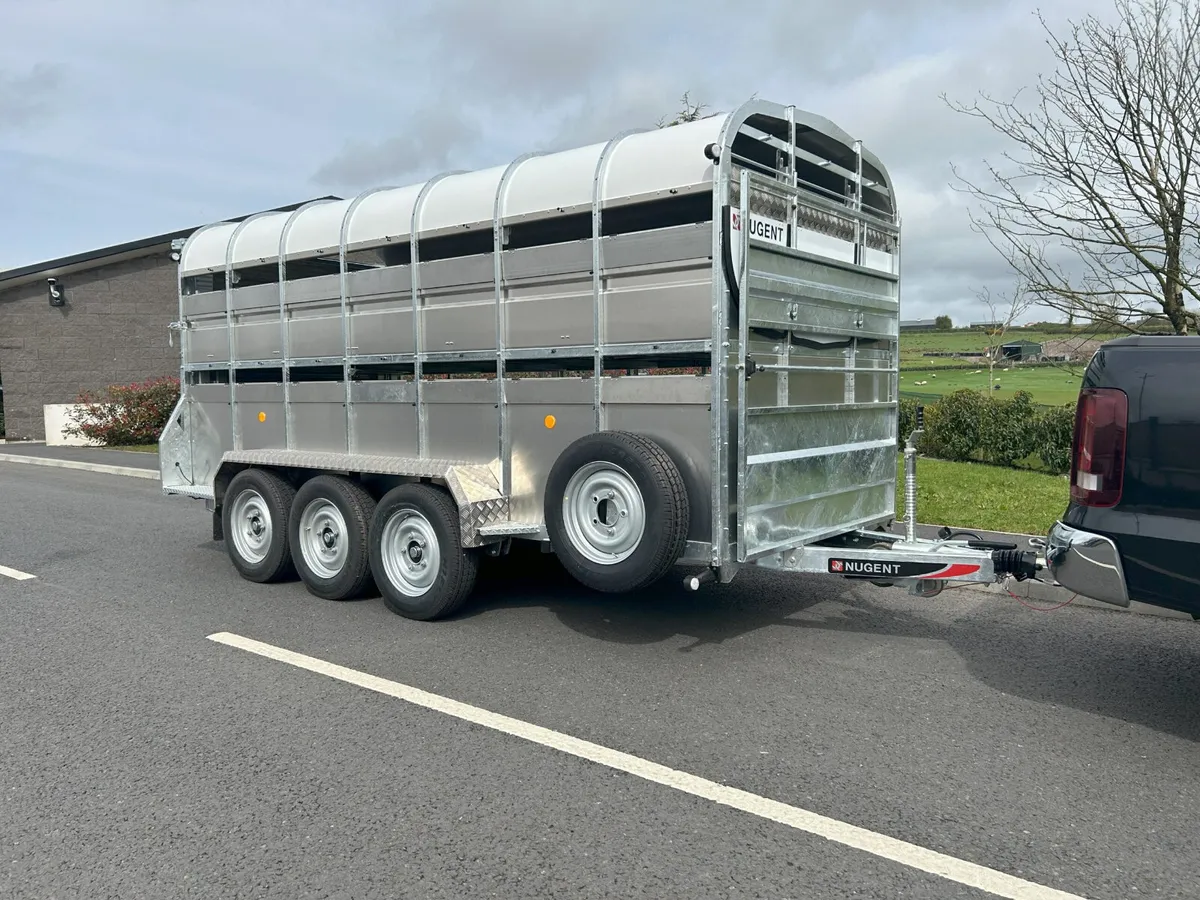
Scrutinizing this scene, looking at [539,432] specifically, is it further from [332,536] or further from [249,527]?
[249,527]

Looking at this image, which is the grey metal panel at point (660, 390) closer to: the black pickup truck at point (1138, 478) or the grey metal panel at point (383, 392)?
the grey metal panel at point (383, 392)

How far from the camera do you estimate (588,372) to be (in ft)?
18.7

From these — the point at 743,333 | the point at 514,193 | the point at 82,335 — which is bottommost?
the point at 743,333

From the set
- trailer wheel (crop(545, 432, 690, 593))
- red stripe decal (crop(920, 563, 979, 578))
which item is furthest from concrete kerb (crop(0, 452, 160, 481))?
red stripe decal (crop(920, 563, 979, 578))

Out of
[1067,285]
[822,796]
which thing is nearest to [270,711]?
[822,796]

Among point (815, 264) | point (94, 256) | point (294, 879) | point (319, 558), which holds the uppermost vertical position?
point (94, 256)

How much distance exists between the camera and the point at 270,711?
15.5 ft

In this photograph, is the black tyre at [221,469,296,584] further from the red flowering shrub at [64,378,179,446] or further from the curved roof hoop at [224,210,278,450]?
the red flowering shrub at [64,378,179,446]

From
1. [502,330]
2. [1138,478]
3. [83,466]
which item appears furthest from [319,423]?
[83,466]

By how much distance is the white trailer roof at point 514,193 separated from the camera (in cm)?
509

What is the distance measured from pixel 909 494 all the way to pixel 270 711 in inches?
147

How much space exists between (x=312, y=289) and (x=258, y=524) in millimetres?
1966

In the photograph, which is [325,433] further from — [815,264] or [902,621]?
[902,621]

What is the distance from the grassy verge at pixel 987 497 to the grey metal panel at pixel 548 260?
456 cm
